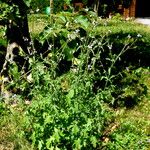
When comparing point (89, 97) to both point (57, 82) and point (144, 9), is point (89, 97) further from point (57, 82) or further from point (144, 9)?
point (144, 9)

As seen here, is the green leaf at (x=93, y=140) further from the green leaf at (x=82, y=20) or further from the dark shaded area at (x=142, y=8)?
the dark shaded area at (x=142, y=8)

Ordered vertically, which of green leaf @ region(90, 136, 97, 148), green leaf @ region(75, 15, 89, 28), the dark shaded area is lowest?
green leaf @ region(90, 136, 97, 148)

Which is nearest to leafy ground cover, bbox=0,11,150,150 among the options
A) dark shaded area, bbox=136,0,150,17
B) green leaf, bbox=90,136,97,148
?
green leaf, bbox=90,136,97,148

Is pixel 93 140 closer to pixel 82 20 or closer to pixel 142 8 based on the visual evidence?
pixel 82 20

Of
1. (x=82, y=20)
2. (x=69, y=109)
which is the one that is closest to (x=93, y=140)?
(x=69, y=109)

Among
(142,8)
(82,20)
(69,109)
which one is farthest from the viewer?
(142,8)

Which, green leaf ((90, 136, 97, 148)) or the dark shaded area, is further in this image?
the dark shaded area

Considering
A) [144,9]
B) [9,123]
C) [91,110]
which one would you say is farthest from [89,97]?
[144,9]

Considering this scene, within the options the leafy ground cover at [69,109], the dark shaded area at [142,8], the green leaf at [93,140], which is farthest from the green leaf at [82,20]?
the dark shaded area at [142,8]

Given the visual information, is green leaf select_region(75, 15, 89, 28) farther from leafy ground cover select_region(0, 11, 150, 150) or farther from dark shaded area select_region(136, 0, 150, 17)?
dark shaded area select_region(136, 0, 150, 17)

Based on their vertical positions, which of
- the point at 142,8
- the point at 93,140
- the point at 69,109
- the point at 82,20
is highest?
the point at 82,20

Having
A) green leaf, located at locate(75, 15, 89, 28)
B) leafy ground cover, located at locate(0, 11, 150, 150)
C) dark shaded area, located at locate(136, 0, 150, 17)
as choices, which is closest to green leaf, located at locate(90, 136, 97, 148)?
leafy ground cover, located at locate(0, 11, 150, 150)

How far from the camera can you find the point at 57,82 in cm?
495

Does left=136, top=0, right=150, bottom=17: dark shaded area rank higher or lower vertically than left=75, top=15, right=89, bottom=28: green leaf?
lower
